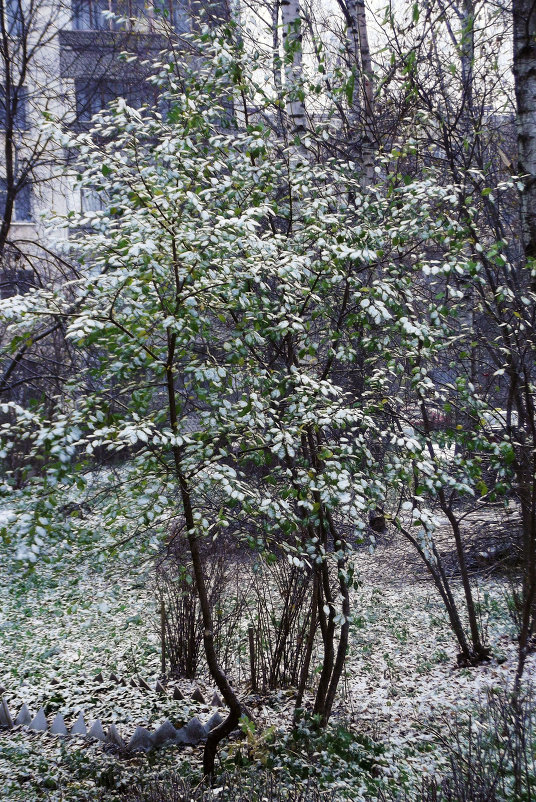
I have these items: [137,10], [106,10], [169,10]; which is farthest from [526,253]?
[137,10]

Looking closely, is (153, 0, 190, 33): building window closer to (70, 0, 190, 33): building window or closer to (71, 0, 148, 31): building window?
(70, 0, 190, 33): building window

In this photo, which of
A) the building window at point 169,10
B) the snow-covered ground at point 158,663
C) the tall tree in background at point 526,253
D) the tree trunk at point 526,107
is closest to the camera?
the snow-covered ground at point 158,663

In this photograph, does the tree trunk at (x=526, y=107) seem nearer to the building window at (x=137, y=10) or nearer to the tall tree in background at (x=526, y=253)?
the tall tree in background at (x=526, y=253)

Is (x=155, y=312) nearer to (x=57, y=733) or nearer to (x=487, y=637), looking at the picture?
(x=57, y=733)

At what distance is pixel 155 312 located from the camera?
11.2 feet

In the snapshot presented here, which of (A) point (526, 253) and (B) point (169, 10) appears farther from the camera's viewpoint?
(B) point (169, 10)

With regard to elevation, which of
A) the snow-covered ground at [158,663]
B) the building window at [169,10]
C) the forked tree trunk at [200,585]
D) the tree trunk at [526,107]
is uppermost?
the building window at [169,10]

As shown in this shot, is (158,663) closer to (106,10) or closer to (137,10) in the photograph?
(106,10)

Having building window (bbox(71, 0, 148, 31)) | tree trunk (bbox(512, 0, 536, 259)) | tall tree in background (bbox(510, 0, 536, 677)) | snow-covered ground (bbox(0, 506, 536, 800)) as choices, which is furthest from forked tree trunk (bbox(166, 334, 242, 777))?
building window (bbox(71, 0, 148, 31))

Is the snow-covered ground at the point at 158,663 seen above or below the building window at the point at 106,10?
below

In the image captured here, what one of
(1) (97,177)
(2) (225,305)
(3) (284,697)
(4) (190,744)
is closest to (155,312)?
(2) (225,305)

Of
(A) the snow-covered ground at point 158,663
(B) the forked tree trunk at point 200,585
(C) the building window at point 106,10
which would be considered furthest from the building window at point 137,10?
(A) the snow-covered ground at point 158,663

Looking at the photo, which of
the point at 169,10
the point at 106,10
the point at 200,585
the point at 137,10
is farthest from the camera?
the point at 137,10

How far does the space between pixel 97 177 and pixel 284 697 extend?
382 centimetres
